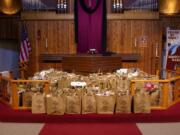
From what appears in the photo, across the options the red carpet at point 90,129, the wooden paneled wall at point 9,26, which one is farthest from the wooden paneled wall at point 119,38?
the red carpet at point 90,129

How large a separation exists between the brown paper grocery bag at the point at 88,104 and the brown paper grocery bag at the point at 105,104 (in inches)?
3.2

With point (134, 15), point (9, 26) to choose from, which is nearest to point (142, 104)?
point (134, 15)

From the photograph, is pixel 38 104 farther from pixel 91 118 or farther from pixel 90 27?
pixel 90 27

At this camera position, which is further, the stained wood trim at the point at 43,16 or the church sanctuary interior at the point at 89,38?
the stained wood trim at the point at 43,16

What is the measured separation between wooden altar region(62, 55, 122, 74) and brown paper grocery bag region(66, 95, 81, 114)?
2935 mm

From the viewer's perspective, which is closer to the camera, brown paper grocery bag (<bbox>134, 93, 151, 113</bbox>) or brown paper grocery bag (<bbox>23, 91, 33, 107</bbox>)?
brown paper grocery bag (<bbox>134, 93, 151, 113</bbox>)

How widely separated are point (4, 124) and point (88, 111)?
5.28 feet

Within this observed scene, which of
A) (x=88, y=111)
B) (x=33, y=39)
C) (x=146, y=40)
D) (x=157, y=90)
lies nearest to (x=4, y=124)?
(x=88, y=111)

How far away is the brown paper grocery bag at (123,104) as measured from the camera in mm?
6305

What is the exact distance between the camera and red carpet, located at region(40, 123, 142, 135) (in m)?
5.64

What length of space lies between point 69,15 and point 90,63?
258 centimetres

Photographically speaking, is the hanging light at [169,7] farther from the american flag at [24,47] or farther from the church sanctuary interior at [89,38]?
the american flag at [24,47]

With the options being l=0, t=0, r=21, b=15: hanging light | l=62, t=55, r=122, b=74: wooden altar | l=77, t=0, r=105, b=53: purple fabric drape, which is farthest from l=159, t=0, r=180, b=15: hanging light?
l=0, t=0, r=21, b=15: hanging light

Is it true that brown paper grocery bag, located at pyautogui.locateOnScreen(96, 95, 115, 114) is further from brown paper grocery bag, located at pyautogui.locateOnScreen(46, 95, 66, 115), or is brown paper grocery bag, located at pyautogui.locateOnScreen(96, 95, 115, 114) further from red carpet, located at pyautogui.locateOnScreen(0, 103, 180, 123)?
brown paper grocery bag, located at pyautogui.locateOnScreen(46, 95, 66, 115)
